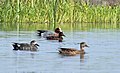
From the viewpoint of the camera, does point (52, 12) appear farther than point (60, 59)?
Yes

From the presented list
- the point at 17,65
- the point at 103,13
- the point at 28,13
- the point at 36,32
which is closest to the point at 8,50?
the point at 17,65

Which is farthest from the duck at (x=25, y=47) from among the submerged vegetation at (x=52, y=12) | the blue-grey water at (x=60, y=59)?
the submerged vegetation at (x=52, y=12)

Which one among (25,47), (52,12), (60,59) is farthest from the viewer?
(52,12)

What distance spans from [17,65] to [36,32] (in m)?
15.0

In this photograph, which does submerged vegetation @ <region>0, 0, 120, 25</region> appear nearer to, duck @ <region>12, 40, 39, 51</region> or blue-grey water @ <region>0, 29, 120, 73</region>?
blue-grey water @ <region>0, 29, 120, 73</region>

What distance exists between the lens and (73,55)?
22359mm

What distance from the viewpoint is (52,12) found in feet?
140

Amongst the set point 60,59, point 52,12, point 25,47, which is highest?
point 52,12

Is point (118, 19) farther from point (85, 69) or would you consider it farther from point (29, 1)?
point (85, 69)

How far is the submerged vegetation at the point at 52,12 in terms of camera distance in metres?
41.4

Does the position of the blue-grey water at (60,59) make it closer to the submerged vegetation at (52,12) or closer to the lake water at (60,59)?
the lake water at (60,59)

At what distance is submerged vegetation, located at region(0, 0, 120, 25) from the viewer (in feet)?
136

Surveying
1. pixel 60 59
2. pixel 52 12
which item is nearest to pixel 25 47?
pixel 60 59

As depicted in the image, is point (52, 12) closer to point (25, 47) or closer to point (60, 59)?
point (25, 47)
